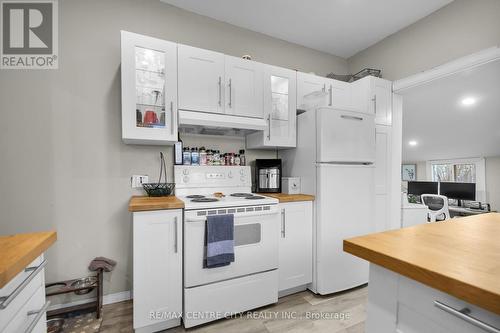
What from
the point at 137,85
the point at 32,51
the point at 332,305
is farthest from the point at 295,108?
the point at 32,51

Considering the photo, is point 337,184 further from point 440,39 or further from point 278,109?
point 440,39

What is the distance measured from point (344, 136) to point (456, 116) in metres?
3.01

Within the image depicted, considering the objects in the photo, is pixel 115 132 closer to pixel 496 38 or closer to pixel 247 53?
pixel 247 53

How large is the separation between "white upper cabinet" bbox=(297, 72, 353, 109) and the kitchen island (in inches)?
77.1

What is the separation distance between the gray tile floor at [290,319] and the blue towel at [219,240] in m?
0.50

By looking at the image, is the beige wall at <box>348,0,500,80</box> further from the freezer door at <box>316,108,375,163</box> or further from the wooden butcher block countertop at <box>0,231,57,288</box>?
the wooden butcher block countertop at <box>0,231,57,288</box>

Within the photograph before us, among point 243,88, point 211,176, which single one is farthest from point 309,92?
point 211,176

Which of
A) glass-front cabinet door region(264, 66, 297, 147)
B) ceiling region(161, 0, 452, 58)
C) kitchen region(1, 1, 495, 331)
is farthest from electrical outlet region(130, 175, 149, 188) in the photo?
ceiling region(161, 0, 452, 58)

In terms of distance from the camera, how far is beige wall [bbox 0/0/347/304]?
72.3 inches

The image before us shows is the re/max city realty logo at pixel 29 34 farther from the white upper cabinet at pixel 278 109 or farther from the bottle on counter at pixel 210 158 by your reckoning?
the white upper cabinet at pixel 278 109

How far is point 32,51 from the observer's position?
6.23ft

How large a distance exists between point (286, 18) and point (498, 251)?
269 centimetres

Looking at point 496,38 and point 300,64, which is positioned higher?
point 300,64

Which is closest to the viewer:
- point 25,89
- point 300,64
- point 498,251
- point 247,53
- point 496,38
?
point 498,251
